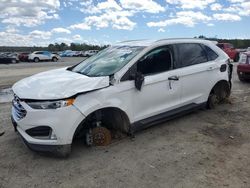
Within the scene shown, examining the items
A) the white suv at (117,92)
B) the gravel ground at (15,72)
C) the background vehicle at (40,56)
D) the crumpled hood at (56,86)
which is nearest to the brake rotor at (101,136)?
the white suv at (117,92)

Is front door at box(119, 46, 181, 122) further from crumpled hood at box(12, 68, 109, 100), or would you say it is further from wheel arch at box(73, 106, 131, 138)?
crumpled hood at box(12, 68, 109, 100)

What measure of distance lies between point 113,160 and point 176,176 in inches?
38.1

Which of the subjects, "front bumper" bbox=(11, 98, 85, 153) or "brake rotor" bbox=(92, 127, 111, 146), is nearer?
"front bumper" bbox=(11, 98, 85, 153)

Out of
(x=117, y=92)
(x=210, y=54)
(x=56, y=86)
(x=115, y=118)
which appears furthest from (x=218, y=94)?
(x=56, y=86)

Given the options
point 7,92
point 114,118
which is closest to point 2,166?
point 114,118

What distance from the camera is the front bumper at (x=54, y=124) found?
4.38 meters

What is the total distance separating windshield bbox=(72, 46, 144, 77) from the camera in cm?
528

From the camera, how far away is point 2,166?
4477 mm

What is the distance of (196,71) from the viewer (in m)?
Result: 6.22

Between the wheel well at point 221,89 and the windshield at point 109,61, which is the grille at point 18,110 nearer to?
the windshield at point 109,61

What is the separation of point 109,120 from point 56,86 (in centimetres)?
113

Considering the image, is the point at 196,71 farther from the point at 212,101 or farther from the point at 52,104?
the point at 52,104

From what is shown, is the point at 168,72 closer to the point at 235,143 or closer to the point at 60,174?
the point at 235,143

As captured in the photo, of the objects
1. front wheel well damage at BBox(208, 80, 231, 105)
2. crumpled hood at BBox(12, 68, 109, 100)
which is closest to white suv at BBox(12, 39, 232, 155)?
crumpled hood at BBox(12, 68, 109, 100)
